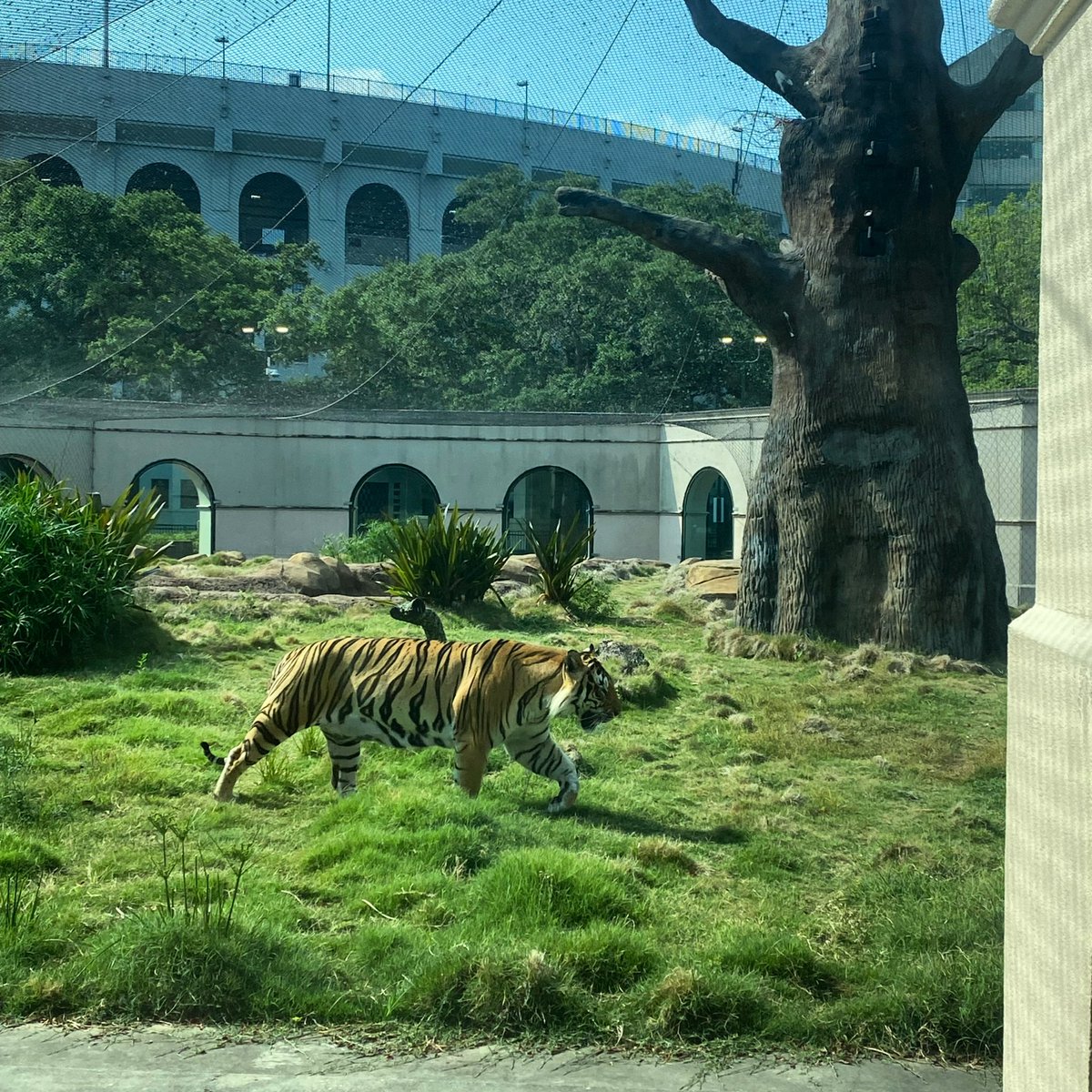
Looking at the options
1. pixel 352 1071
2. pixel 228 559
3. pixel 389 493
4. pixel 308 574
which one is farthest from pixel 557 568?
pixel 389 493

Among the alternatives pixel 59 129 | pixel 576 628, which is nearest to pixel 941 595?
pixel 576 628

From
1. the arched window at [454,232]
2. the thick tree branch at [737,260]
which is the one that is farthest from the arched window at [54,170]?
the thick tree branch at [737,260]

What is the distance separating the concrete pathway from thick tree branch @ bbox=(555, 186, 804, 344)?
548cm

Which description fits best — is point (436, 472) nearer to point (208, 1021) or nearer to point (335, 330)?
point (335, 330)

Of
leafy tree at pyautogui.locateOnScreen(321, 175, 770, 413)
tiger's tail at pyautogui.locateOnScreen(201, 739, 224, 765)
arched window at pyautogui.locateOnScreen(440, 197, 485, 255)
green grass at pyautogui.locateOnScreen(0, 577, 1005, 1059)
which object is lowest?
green grass at pyautogui.locateOnScreen(0, 577, 1005, 1059)

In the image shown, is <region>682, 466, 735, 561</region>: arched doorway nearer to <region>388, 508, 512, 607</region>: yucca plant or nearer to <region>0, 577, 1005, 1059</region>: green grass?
<region>388, 508, 512, 607</region>: yucca plant

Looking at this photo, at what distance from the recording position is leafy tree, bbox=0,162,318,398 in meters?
7.62

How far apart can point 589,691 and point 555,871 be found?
33.0 inches

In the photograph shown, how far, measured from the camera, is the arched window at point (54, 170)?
7707mm

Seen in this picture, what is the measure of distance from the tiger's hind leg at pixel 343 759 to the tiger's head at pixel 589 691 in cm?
98

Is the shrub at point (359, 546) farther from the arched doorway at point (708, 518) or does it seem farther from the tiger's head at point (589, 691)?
the tiger's head at point (589, 691)

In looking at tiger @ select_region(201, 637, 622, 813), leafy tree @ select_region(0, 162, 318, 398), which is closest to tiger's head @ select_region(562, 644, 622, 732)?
tiger @ select_region(201, 637, 622, 813)

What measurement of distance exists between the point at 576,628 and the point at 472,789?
2.17 metres

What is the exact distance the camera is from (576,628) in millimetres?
6523
